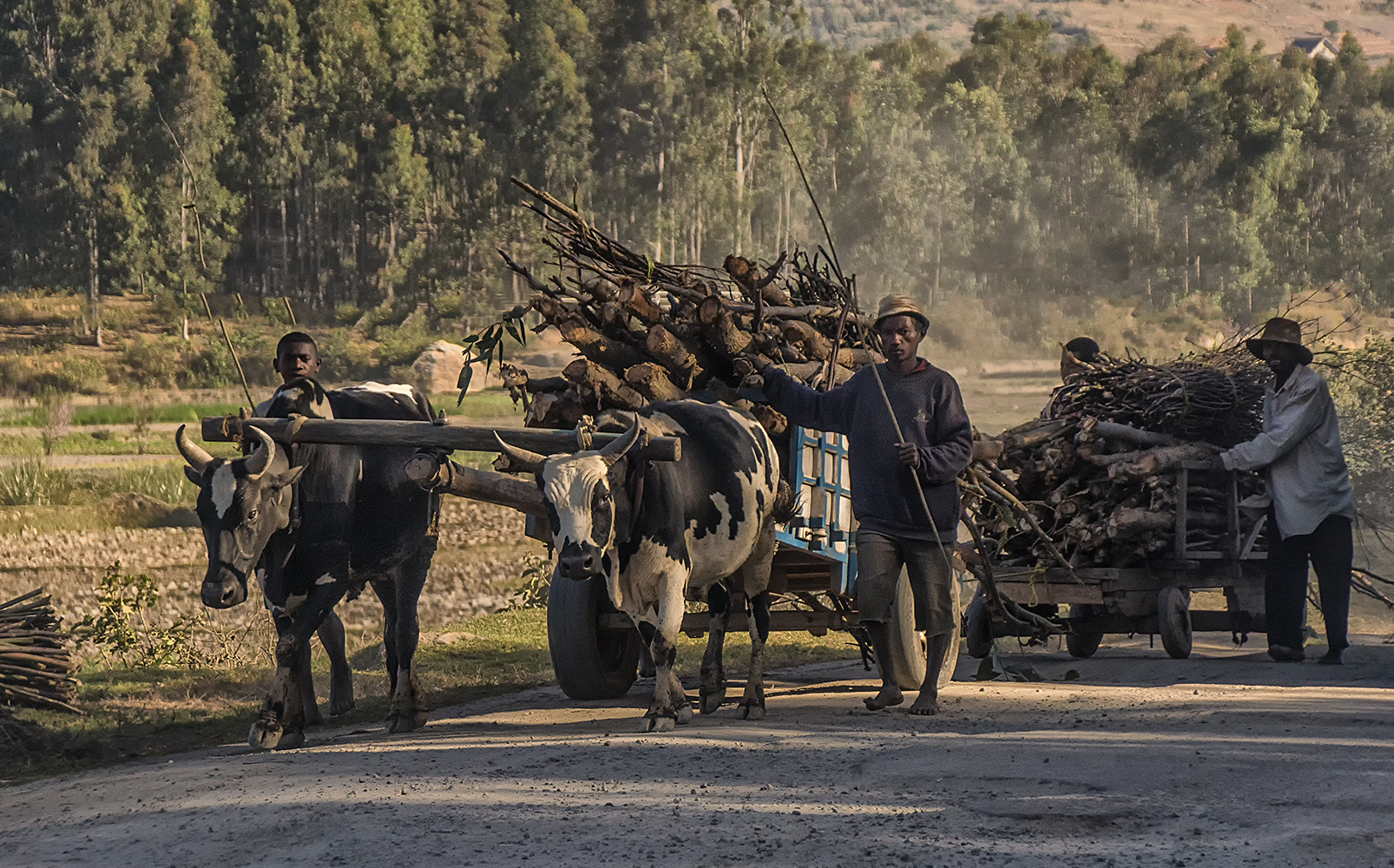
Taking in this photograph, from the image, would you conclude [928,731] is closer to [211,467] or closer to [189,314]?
[211,467]

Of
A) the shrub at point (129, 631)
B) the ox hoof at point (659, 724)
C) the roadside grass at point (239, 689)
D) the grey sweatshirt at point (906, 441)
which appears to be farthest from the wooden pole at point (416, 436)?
the shrub at point (129, 631)

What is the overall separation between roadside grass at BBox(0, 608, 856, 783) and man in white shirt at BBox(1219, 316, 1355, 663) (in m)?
3.88

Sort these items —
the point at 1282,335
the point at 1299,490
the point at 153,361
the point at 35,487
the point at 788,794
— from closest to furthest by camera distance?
the point at 788,794
the point at 1299,490
the point at 1282,335
the point at 35,487
the point at 153,361

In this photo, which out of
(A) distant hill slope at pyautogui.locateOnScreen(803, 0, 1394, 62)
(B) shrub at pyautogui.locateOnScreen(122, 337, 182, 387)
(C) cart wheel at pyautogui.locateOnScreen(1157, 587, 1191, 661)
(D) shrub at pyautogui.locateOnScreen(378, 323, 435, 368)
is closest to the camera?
(C) cart wheel at pyautogui.locateOnScreen(1157, 587, 1191, 661)

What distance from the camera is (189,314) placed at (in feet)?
166

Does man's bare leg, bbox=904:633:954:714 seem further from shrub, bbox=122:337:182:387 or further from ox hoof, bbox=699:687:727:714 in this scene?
shrub, bbox=122:337:182:387

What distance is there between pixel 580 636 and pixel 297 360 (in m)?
2.33

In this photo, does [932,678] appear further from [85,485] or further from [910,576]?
[85,485]

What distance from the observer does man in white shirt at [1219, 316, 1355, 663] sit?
10508mm

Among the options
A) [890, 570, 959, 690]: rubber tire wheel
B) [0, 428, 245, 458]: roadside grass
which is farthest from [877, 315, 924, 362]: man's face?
[0, 428, 245, 458]: roadside grass

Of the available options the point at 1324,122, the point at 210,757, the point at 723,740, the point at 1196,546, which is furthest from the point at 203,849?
the point at 1324,122

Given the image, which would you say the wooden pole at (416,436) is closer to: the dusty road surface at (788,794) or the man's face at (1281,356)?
the dusty road surface at (788,794)

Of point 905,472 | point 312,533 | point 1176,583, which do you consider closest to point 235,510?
point 312,533

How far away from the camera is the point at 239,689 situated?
10875 millimetres
